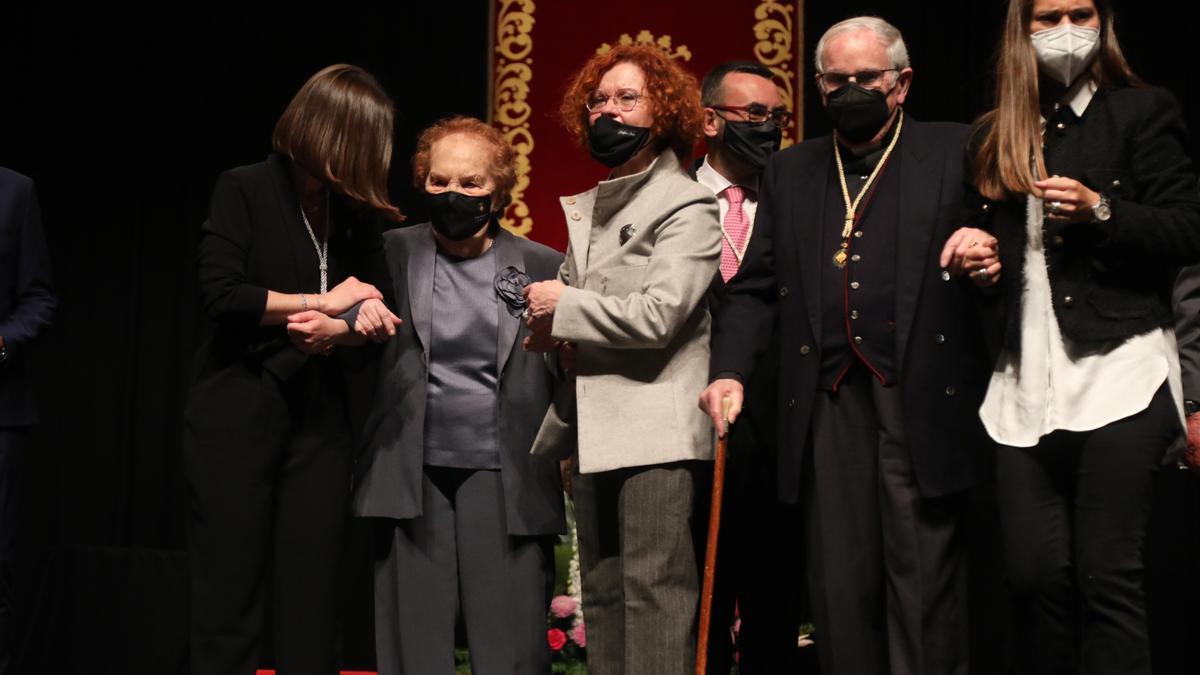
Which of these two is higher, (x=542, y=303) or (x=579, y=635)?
(x=542, y=303)

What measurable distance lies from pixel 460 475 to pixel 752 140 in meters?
1.18

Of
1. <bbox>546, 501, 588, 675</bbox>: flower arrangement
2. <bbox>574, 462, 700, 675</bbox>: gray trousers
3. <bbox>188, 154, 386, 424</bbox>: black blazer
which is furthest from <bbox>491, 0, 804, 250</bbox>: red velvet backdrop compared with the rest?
<bbox>574, 462, 700, 675</bbox>: gray trousers

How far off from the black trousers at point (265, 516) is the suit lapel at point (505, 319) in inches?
16.4

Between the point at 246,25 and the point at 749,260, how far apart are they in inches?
120

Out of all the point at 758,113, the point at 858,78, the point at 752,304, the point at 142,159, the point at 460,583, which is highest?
the point at 142,159

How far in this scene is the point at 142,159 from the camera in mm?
5344

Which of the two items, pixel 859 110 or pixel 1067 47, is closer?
pixel 1067 47

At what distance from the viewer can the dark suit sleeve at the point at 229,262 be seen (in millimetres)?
2939

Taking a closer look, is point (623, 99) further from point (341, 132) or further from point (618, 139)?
point (341, 132)

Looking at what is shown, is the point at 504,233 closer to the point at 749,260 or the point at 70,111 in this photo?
the point at 749,260

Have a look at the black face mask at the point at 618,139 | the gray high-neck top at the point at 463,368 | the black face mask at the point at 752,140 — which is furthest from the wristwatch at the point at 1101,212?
the gray high-neck top at the point at 463,368

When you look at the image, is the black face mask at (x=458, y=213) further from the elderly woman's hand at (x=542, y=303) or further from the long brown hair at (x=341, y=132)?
the elderly woman's hand at (x=542, y=303)

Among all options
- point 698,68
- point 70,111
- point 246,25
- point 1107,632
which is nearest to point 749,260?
point 1107,632

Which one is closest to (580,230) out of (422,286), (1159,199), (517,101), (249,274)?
(422,286)
